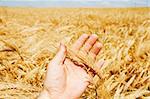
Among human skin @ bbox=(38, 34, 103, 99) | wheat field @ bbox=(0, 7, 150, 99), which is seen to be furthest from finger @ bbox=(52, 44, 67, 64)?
wheat field @ bbox=(0, 7, 150, 99)

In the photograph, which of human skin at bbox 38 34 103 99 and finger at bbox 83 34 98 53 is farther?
finger at bbox 83 34 98 53

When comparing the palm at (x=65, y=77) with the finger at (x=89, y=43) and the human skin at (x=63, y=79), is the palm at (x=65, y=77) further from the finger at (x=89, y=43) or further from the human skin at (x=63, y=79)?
the finger at (x=89, y=43)

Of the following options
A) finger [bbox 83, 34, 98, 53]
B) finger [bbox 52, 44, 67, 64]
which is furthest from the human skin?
finger [bbox 83, 34, 98, 53]

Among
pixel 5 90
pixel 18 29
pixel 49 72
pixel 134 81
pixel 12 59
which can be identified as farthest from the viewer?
pixel 18 29

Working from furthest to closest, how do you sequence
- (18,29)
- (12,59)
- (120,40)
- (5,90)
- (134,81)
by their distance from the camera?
(18,29) → (120,40) → (12,59) → (134,81) → (5,90)

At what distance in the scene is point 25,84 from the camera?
167cm

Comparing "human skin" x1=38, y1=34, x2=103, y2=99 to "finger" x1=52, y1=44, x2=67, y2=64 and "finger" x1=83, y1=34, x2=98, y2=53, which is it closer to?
"finger" x1=52, y1=44, x2=67, y2=64

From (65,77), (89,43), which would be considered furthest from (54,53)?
(65,77)

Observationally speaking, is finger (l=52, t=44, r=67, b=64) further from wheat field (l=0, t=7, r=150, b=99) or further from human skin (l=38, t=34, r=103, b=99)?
wheat field (l=0, t=7, r=150, b=99)

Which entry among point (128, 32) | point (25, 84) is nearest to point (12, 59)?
point (25, 84)

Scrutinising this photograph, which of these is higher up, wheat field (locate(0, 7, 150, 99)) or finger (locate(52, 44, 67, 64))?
finger (locate(52, 44, 67, 64))

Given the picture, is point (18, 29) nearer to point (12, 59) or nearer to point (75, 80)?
point (12, 59)

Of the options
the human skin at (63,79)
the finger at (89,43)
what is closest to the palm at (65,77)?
the human skin at (63,79)

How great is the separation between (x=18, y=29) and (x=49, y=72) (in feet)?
3.41
